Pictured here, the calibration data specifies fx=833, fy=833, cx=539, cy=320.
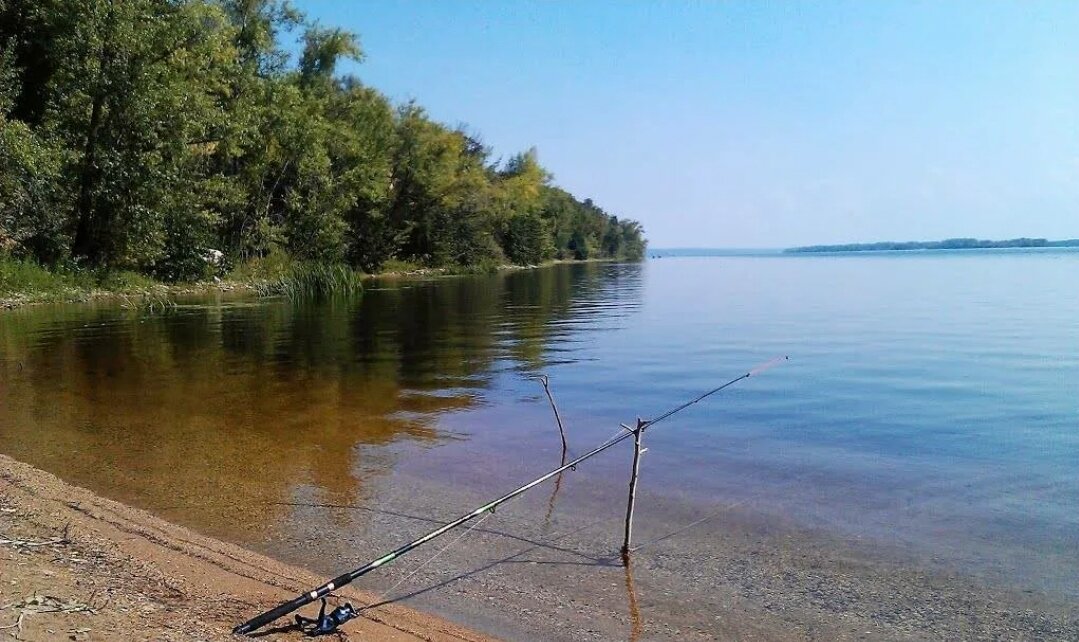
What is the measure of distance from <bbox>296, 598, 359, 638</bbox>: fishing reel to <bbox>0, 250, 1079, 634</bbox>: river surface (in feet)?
4.90

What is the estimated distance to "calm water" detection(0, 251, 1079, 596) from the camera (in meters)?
7.71

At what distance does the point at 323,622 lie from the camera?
15.2 feet

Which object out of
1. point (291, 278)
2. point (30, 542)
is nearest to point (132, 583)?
point (30, 542)

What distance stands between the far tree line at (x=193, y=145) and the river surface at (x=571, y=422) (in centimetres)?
952

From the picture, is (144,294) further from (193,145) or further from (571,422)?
(571,422)

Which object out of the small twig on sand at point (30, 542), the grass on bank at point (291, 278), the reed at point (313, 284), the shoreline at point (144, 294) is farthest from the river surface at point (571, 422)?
the grass on bank at point (291, 278)

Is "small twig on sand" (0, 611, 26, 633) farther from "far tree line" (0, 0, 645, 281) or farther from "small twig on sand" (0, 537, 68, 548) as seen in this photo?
"far tree line" (0, 0, 645, 281)

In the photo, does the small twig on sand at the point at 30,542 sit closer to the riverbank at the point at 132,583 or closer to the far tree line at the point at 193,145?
the riverbank at the point at 132,583

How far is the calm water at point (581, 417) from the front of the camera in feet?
25.3

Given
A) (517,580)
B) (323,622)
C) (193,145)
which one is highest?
(193,145)

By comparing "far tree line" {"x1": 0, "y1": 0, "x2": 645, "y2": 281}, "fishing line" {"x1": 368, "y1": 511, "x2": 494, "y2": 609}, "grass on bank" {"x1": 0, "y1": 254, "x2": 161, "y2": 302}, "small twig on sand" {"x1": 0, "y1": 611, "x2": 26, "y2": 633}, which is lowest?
"fishing line" {"x1": 368, "y1": 511, "x2": 494, "y2": 609}

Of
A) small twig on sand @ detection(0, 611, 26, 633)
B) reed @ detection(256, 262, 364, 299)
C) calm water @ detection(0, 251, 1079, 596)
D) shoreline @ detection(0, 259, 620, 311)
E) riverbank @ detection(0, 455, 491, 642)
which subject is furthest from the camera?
reed @ detection(256, 262, 364, 299)

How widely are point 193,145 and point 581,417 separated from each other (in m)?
30.5

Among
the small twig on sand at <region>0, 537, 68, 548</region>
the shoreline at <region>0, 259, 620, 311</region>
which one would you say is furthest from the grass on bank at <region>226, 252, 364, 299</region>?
the small twig on sand at <region>0, 537, 68, 548</region>
